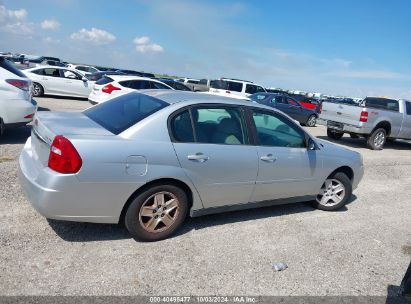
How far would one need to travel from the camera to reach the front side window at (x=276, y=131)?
14.5 ft

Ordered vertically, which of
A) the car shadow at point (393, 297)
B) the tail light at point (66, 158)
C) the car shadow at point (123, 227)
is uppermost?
the tail light at point (66, 158)

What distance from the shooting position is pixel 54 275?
3.05 meters

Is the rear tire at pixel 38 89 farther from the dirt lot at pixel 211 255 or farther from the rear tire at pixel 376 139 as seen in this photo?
the rear tire at pixel 376 139

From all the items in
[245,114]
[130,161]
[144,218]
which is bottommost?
[144,218]

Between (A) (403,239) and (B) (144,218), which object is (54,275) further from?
(A) (403,239)

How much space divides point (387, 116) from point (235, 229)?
979 cm

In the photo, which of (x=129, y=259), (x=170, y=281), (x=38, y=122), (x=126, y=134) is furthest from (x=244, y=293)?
(x=38, y=122)

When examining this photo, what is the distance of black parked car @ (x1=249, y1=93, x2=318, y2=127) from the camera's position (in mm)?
16859

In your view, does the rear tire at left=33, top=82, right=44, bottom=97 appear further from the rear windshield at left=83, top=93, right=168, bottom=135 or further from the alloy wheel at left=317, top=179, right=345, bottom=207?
the alloy wheel at left=317, top=179, right=345, bottom=207

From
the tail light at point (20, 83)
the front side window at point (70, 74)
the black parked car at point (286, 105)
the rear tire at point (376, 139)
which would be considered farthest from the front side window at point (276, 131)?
the front side window at point (70, 74)

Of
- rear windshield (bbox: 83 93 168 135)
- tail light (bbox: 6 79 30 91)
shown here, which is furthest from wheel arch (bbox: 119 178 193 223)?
tail light (bbox: 6 79 30 91)

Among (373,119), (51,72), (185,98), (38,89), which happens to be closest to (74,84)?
(51,72)

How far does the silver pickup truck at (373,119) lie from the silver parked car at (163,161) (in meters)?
7.41

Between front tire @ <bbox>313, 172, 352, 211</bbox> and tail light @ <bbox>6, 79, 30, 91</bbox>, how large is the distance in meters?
5.67
